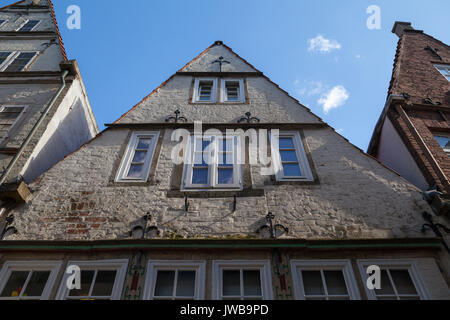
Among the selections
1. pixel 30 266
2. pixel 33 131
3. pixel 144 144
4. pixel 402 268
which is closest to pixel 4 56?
pixel 33 131

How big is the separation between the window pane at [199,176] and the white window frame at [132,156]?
37.0 inches

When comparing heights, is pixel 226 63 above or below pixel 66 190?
above

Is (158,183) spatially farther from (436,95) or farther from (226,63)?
(436,95)

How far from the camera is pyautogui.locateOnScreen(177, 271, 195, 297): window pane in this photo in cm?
466

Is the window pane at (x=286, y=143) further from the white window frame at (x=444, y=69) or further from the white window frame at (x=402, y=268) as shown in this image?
the white window frame at (x=444, y=69)

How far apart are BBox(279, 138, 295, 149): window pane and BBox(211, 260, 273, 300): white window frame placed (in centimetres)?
313

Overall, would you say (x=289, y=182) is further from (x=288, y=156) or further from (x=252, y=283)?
(x=252, y=283)

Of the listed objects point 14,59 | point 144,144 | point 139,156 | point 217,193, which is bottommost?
point 217,193

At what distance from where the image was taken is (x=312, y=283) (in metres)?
4.80

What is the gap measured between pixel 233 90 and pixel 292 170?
3.98 m

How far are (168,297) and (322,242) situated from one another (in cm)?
252
